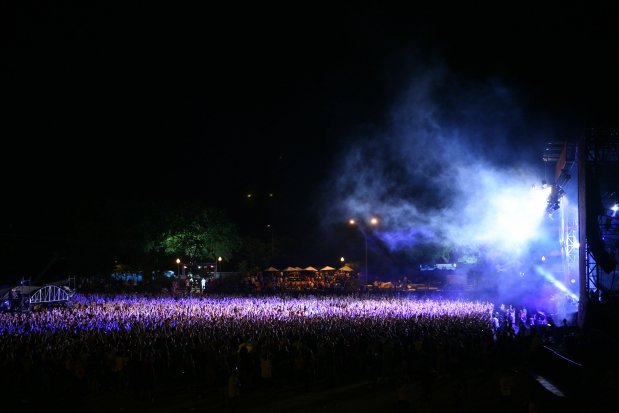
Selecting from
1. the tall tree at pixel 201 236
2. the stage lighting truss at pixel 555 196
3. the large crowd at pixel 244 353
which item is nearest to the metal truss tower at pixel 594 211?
the large crowd at pixel 244 353

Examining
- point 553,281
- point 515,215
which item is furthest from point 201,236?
point 553,281

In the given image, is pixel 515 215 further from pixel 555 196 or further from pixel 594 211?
pixel 594 211

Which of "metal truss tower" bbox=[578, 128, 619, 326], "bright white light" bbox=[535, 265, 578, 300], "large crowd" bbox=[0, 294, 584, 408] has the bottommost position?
"large crowd" bbox=[0, 294, 584, 408]

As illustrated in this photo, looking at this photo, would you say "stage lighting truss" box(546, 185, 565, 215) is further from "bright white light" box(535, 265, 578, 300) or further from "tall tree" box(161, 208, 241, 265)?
"tall tree" box(161, 208, 241, 265)

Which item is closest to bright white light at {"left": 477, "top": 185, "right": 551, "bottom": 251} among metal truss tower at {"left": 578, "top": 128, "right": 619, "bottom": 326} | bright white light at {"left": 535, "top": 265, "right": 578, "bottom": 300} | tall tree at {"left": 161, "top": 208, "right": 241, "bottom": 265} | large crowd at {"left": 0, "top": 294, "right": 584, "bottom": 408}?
bright white light at {"left": 535, "top": 265, "right": 578, "bottom": 300}

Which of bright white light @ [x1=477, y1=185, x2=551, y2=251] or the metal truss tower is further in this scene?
bright white light @ [x1=477, y1=185, x2=551, y2=251]

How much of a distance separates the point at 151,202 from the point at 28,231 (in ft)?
39.7

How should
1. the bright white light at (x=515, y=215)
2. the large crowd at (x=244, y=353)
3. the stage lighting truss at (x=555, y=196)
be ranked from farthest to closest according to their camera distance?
the bright white light at (x=515, y=215) < the stage lighting truss at (x=555, y=196) < the large crowd at (x=244, y=353)

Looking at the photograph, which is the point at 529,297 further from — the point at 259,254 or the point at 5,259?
the point at 5,259

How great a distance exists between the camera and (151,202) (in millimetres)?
55906

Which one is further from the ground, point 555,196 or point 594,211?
point 555,196

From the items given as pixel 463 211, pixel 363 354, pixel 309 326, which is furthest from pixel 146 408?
pixel 463 211

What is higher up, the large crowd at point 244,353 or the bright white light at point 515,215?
the bright white light at point 515,215

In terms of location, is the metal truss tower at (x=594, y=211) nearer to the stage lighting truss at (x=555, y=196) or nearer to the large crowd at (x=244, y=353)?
the large crowd at (x=244, y=353)
